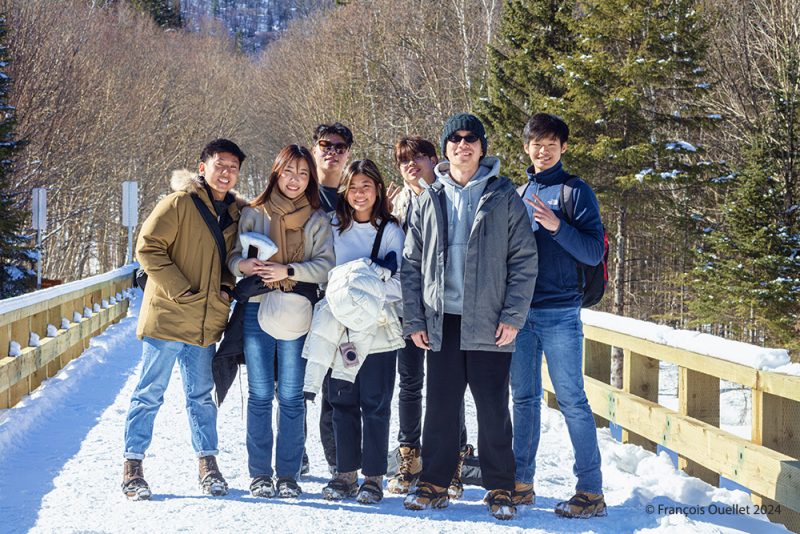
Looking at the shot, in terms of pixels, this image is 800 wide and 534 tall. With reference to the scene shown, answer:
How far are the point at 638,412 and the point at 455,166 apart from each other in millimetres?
2256

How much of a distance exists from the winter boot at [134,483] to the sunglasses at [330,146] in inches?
87.1

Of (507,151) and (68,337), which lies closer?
(68,337)

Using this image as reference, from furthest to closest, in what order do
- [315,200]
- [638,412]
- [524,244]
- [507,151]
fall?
[507,151]
[638,412]
[315,200]
[524,244]

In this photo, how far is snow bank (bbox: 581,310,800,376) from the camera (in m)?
3.95

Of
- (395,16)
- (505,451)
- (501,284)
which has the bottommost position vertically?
(505,451)

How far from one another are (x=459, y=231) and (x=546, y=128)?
0.80 meters

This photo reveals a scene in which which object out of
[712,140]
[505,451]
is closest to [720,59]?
[712,140]

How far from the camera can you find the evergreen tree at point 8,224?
636 inches

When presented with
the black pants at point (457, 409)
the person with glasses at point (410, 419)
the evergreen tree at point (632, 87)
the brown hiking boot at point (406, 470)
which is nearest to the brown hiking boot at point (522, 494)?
the black pants at point (457, 409)

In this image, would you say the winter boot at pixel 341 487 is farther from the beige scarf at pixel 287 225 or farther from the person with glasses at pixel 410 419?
the beige scarf at pixel 287 225

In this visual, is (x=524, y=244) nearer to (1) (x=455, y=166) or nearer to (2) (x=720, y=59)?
(1) (x=455, y=166)

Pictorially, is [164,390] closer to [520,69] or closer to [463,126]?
[463,126]

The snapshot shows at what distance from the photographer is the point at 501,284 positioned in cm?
407

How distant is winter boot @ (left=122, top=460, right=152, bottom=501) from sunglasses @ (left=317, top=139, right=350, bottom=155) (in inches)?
87.1
